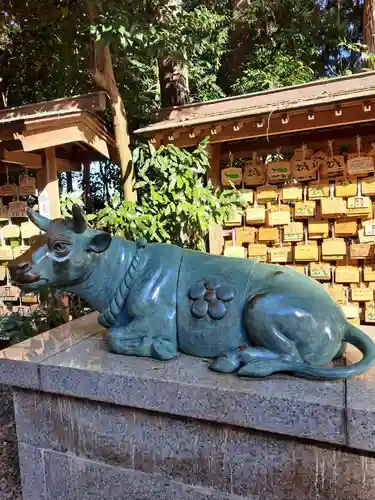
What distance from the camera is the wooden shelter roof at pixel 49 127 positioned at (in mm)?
4371

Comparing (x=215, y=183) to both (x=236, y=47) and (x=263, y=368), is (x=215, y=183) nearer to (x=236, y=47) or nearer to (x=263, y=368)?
(x=263, y=368)

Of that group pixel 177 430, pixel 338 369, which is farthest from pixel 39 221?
pixel 338 369

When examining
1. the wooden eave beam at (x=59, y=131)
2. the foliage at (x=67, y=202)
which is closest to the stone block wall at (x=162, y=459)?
the wooden eave beam at (x=59, y=131)

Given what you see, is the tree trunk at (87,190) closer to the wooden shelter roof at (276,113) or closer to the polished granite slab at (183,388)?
the wooden shelter roof at (276,113)

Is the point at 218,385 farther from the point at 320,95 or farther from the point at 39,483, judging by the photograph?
the point at 320,95

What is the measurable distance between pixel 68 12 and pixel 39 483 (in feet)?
16.8

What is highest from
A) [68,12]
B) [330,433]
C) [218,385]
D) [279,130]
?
[68,12]

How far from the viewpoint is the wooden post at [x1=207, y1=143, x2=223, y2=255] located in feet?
17.0

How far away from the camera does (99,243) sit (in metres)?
2.14

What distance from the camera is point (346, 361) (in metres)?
2.10


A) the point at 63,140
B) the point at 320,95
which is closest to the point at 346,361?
the point at 320,95

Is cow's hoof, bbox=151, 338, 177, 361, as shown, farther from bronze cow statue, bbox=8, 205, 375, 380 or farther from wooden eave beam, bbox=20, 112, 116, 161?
wooden eave beam, bbox=20, 112, 116, 161

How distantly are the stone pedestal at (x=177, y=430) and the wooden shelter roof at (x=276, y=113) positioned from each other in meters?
2.81

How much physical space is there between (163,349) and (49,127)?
330 cm
